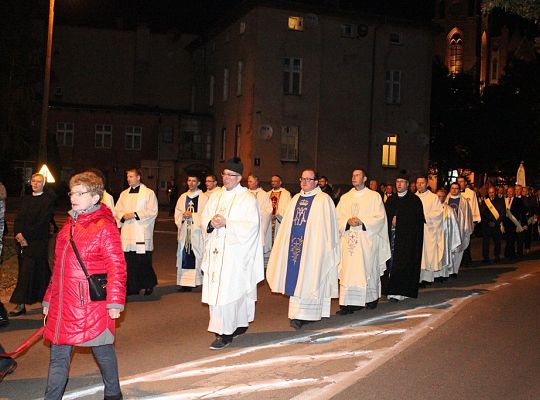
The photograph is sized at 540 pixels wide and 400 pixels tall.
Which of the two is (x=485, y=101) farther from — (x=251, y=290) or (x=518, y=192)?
(x=251, y=290)

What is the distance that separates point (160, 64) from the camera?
58250mm

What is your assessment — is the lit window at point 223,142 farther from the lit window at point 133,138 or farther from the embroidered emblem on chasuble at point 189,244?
the embroidered emblem on chasuble at point 189,244

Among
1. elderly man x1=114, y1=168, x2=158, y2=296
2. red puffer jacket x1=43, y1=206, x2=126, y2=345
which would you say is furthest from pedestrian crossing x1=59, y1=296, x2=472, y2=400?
elderly man x1=114, y1=168, x2=158, y2=296

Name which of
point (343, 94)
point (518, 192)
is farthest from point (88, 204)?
point (343, 94)

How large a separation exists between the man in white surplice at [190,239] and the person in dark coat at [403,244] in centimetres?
339

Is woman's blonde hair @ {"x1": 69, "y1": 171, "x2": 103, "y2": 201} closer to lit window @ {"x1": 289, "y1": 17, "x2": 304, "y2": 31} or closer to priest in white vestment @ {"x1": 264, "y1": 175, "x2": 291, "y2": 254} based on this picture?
priest in white vestment @ {"x1": 264, "y1": 175, "x2": 291, "y2": 254}

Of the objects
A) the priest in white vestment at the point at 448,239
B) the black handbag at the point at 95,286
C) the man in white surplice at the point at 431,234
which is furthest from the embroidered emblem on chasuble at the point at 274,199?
the black handbag at the point at 95,286

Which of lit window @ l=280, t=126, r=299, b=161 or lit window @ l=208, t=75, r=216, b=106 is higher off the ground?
lit window @ l=208, t=75, r=216, b=106

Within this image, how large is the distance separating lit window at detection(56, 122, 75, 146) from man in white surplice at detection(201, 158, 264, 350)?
141 feet

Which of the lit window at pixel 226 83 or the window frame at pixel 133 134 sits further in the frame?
the window frame at pixel 133 134

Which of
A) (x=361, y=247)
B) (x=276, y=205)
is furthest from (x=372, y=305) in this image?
(x=276, y=205)

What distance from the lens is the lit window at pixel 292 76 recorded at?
40062 millimetres

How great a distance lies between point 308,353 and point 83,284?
346 centimetres

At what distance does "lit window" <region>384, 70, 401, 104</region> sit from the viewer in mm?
43188
